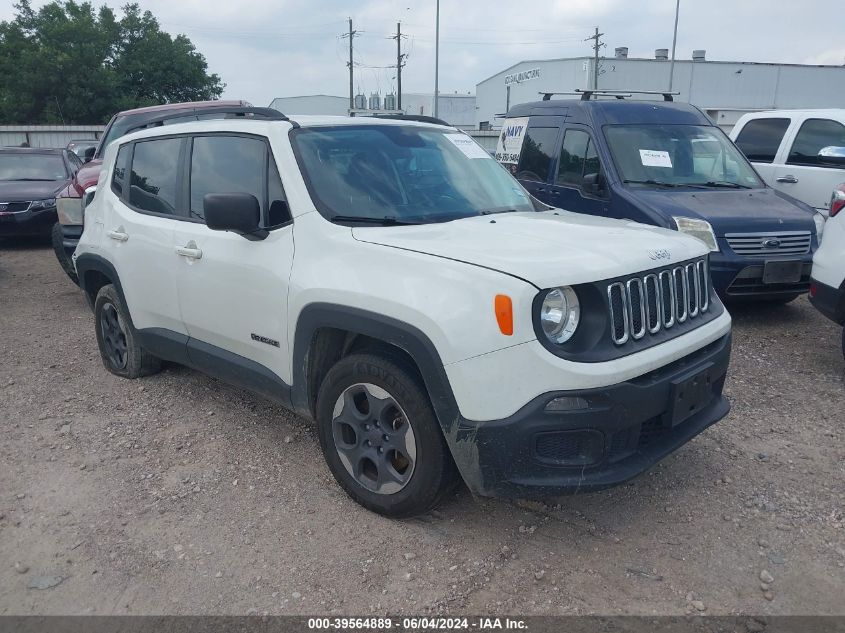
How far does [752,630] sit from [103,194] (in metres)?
4.78

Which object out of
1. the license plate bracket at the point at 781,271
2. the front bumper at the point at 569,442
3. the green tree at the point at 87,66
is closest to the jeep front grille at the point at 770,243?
the license plate bracket at the point at 781,271

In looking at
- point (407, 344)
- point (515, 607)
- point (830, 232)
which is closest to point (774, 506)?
point (515, 607)

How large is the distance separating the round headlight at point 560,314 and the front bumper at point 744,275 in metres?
3.62

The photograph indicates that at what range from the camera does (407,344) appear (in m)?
2.87

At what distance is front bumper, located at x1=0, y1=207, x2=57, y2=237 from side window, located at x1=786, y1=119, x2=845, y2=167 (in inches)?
405

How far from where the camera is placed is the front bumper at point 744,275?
6012 mm

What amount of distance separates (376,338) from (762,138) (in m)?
7.59

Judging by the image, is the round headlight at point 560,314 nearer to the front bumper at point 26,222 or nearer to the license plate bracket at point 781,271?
the license plate bracket at point 781,271

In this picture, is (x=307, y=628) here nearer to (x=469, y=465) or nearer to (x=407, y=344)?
(x=469, y=465)

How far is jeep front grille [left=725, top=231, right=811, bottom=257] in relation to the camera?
6066 millimetres

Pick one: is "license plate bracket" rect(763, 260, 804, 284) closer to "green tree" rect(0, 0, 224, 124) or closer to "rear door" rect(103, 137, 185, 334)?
"rear door" rect(103, 137, 185, 334)

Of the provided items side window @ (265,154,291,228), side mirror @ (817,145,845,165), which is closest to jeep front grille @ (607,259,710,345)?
side window @ (265,154,291,228)

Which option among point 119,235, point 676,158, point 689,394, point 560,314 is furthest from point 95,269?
point 676,158

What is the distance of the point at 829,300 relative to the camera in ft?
16.4
